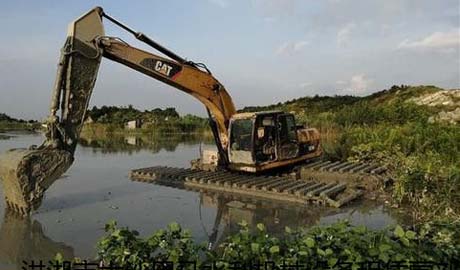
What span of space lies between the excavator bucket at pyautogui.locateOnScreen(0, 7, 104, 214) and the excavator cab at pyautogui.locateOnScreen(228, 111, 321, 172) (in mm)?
4008

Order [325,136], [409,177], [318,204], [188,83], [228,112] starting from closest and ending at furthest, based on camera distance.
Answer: [409,177], [318,204], [188,83], [228,112], [325,136]

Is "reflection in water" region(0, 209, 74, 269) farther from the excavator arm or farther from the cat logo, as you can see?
the cat logo

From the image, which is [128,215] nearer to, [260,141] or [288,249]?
[260,141]

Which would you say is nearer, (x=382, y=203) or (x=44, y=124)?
(x=44, y=124)

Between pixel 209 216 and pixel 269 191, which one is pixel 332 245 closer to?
pixel 209 216

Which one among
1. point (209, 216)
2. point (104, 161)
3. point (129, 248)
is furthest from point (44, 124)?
point (104, 161)

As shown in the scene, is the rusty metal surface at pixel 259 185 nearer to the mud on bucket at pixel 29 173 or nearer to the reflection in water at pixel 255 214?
the reflection in water at pixel 255 214

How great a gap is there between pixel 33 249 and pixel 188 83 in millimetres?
5768

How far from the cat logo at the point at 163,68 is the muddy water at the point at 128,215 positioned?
2.65 metres

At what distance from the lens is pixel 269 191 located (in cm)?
938

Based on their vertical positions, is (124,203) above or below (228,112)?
below

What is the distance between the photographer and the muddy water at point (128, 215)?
600cm

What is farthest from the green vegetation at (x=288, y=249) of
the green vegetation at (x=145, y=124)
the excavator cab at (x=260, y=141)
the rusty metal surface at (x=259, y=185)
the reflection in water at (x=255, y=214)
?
the green vegetation at (x=145, y=124)

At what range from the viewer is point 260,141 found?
1100cm
